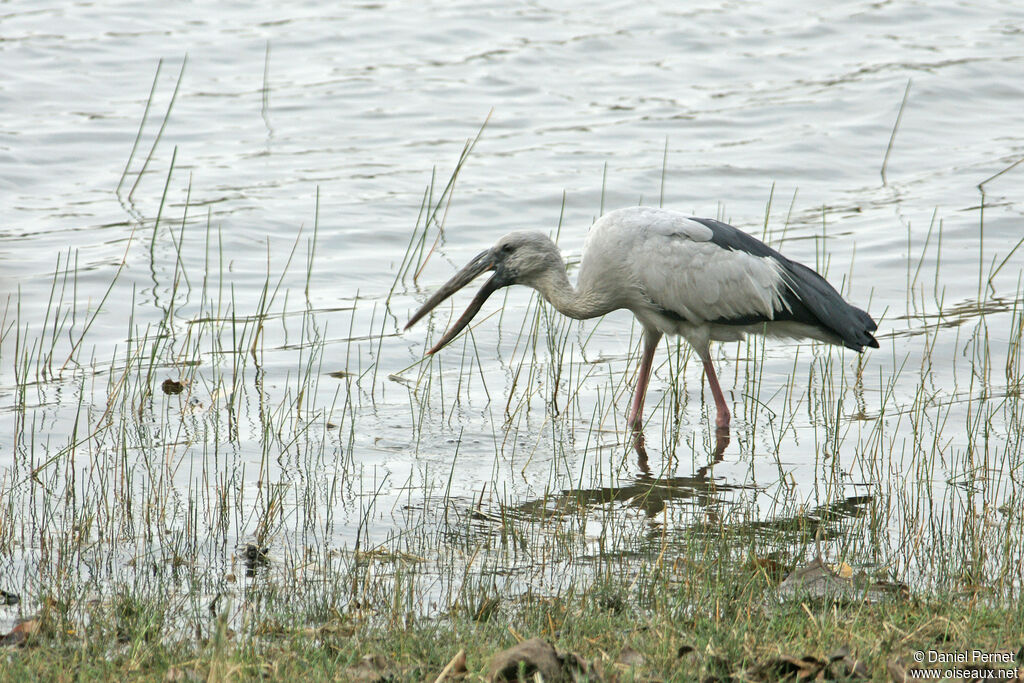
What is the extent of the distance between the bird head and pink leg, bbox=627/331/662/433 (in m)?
0.66

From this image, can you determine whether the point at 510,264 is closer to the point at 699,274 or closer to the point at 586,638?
the point at 699,274

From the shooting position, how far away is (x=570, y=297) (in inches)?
280

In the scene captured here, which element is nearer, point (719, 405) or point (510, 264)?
point (719, 405)

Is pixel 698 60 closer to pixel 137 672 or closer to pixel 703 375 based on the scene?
pixel 703 375

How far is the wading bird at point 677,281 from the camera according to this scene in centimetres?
693

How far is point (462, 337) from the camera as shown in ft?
27.7

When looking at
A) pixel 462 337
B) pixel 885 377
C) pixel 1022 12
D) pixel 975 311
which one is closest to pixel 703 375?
pixel 885 377

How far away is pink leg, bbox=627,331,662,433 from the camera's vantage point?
268 inches

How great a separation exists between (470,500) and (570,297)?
179 cm

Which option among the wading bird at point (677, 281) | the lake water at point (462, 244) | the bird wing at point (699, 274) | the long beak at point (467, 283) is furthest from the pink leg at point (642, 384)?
the long beak at point (467, 283)

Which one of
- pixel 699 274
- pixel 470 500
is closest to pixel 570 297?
pixel 699 274

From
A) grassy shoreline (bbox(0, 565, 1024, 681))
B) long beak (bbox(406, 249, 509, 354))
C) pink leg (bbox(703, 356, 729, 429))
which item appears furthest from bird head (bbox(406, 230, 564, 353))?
grassy shoreline (bbox(0, 565, 1024, 681))

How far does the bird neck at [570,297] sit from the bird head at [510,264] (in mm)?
41

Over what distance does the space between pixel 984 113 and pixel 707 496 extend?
Result: 411 inches
